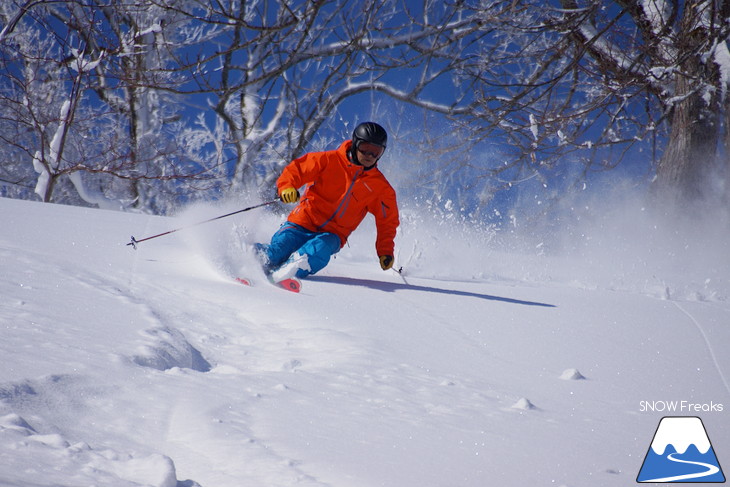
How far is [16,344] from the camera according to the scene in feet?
5.23

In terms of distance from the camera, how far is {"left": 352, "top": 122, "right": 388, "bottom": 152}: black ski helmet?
4188 mm

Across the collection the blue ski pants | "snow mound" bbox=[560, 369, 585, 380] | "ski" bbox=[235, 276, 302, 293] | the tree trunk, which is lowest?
"snow mound" bbox=[560, 369, 585, 380]

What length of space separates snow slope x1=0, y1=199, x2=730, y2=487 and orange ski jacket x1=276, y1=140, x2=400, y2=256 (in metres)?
0.74

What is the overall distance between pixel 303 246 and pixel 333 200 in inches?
20.9

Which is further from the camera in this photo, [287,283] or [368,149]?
[368,149]

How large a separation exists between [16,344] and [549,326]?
8.21 feet

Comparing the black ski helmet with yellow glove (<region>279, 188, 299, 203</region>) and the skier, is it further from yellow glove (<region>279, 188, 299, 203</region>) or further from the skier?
yellow glove (<region>279, 188, 299, 203</region>)

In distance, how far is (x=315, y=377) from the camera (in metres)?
1.92

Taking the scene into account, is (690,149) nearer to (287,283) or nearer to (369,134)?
(369,134)

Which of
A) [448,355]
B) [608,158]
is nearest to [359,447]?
[448,355]

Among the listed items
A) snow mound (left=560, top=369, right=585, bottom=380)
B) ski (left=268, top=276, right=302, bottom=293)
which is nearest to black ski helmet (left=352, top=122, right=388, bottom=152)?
ski (left=268, top=276, right=302, bottom=293)

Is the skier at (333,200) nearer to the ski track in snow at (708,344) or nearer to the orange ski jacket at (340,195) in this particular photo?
the orange ski jacket at (340,195)

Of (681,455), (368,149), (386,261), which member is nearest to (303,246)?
(386,261)

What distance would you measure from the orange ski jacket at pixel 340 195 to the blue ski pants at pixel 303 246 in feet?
0.33
